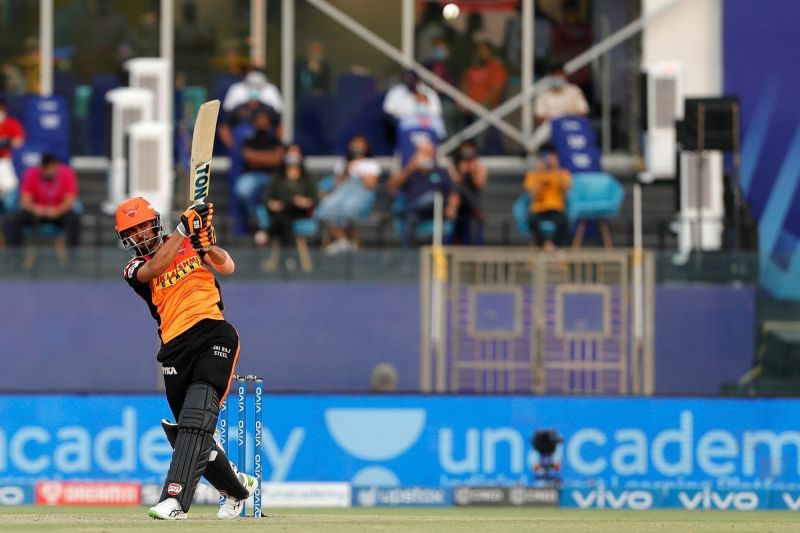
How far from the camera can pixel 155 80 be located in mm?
22859

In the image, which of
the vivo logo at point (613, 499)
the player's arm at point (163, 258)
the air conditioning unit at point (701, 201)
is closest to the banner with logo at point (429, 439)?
the vivo logo at point (613, 499)

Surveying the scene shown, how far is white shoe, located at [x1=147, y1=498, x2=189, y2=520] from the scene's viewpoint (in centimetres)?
986

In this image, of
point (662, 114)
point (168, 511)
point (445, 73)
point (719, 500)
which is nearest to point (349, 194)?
point (445, 73)

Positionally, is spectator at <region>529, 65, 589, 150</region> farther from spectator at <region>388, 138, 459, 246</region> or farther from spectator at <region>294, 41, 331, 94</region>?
spectator at <region>294, 41, 331, 94</region>

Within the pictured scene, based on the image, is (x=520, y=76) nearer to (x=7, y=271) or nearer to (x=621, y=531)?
(x=7, y=271)

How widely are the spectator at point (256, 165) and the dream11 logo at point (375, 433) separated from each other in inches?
168

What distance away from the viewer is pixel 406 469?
659 inches

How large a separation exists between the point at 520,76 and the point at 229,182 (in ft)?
14.3

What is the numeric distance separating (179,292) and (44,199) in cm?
1037

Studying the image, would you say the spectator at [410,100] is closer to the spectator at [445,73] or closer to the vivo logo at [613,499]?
the spectator at [445,73]

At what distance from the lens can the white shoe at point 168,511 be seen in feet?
32.3

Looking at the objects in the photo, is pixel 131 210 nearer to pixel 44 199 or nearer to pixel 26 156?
pixel 44 199

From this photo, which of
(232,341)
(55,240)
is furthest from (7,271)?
(232,341)

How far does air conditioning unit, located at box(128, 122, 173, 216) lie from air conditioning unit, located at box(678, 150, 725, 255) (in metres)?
5.88
